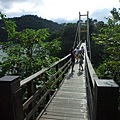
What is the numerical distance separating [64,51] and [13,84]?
31.9 metres

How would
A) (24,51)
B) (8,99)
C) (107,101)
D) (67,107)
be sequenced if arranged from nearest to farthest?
(107,101), (8,99), (67,107), (24,51)

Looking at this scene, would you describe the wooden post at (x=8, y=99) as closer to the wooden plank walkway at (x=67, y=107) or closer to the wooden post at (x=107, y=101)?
the wooden post at (x=107, y=101)

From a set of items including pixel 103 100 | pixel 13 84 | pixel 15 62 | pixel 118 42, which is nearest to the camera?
pixel 103 100

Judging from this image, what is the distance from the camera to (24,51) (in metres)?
4.52

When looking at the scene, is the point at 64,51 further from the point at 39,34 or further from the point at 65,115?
the point at 65,115

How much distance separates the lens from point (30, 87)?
2.12 m

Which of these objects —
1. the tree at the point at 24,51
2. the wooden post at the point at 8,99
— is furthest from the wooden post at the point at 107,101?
the tree at the point at 24,51

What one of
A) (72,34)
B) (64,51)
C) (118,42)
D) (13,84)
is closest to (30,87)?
(13,84)

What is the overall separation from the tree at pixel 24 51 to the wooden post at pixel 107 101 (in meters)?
2.75

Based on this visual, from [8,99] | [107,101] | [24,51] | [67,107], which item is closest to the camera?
[107,101]

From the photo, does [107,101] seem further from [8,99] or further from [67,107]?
[67,107]

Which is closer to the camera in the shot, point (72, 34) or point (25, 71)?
point (25, 71)

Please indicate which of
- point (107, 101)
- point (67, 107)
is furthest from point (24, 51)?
point (107, 101)

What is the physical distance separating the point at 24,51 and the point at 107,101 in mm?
3540
